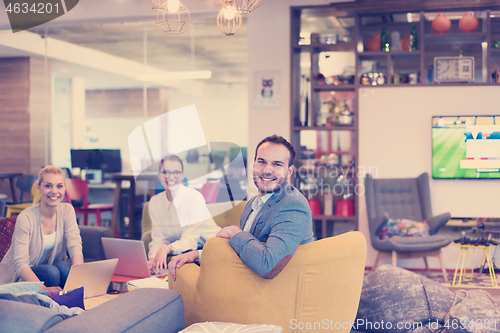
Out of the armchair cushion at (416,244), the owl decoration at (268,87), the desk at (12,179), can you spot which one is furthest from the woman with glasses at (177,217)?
the desk at (12,179)

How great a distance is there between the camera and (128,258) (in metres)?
2.32

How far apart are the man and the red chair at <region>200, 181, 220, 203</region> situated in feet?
9.49

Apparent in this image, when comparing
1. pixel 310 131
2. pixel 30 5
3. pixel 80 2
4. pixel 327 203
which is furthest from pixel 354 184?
pixel 30 5

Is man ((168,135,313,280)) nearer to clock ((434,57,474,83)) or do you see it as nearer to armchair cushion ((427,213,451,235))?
armchair cushion ((427,213,451,235))

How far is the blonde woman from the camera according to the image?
2.39 m

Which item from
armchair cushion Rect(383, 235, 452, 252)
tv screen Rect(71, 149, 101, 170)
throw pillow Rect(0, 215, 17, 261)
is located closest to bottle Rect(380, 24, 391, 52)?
armchair cushion Rect(383, 235, 452, 252)

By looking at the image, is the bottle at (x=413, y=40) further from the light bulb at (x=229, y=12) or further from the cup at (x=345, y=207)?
the light bulb at (x=229, y=12)

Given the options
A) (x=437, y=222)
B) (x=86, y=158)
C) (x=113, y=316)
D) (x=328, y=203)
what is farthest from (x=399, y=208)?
(x=113, y=316)

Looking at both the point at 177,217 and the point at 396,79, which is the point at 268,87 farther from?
the point at 177,217

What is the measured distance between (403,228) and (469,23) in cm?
222

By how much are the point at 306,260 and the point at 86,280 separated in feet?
3.45

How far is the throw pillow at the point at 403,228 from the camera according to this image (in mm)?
4434

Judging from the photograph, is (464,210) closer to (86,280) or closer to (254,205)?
(254,205)

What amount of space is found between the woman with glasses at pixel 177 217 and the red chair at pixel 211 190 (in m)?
1.80
